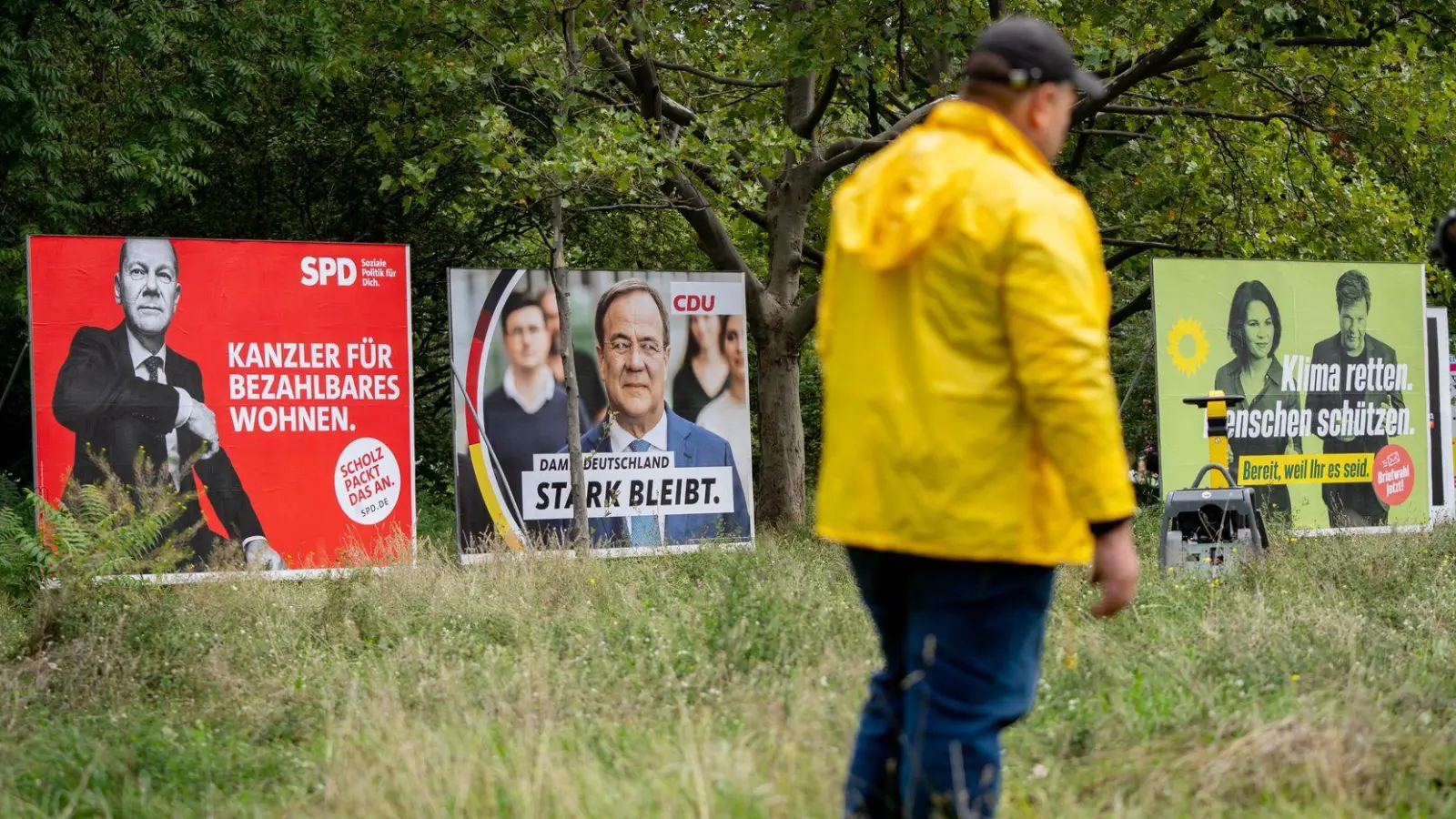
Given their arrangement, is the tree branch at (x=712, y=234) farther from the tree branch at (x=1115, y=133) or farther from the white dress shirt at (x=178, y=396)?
the white dress shirt at (x=178, y=396)

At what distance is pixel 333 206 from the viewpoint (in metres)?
19.8

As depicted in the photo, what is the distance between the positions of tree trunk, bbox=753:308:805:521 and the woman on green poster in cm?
437

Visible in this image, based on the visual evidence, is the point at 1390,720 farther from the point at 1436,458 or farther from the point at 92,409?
the point at 1436,458

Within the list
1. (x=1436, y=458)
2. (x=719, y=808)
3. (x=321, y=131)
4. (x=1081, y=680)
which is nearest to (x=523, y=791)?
(x=719, y=808)

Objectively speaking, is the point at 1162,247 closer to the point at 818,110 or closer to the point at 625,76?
the point at 818,110

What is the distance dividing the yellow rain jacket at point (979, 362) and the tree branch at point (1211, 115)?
13.7m

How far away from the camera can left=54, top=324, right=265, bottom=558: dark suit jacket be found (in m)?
10.9

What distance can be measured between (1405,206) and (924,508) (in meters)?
17.3

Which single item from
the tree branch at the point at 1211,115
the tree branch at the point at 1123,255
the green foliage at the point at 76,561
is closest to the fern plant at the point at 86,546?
the green foliage at the point at 76,561

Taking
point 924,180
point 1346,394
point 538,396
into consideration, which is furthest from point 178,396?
point 1346,394

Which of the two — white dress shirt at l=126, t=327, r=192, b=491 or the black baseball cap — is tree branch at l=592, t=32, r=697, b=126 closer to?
white dress shirt at l=126, t=327, r=192, b=491

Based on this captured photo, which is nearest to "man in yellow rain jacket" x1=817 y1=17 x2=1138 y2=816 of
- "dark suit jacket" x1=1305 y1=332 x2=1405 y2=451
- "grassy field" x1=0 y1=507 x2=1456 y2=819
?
"grassy field" x1=0 y1=507 x2=1456 y2=819

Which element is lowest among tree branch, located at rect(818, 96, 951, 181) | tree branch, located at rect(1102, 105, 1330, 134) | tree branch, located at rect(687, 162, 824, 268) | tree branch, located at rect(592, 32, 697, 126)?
tree branch, located at rect(687, 162, 824, 268)

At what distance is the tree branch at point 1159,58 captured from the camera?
13.2 meters
